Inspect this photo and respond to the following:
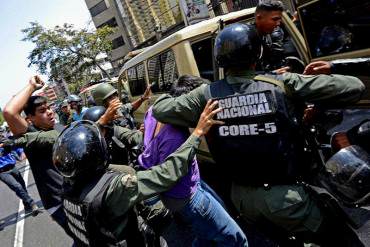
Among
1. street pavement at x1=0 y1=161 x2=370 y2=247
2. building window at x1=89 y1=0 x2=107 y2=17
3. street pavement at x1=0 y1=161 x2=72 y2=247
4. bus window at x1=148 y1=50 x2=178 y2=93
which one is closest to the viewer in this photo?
street pavement at x1=0 y1=161 x2=370 y2=247

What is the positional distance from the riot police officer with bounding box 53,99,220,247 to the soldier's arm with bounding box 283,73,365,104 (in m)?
0.41

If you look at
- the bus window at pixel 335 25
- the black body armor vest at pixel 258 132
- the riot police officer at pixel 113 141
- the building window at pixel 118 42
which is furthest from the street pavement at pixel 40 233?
the building window at pixel 118 42

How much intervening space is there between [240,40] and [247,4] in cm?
1510

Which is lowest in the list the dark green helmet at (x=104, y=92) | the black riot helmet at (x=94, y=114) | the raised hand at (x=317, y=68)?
the black riot helmet at (x=94, y=114)

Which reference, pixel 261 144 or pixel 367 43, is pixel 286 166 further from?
pixel 367 43

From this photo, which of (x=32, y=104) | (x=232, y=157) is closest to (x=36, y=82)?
(x=32, y=104)

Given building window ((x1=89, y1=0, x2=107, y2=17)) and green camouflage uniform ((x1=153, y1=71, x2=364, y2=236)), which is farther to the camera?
building window ((x1=89, y1=0, x2=107, y2=17))

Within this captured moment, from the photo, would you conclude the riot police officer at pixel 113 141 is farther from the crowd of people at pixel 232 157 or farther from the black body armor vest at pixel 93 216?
the black body armor vest at pixel 93 216

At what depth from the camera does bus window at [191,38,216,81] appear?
4.00 m

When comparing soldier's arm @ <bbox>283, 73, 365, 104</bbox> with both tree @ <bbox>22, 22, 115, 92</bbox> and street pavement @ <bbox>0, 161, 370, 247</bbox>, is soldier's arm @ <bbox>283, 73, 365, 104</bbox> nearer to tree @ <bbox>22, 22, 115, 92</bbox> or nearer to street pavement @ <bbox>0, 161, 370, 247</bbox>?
street pavement @ <bbox>0, 161, 370, 247</bbox>

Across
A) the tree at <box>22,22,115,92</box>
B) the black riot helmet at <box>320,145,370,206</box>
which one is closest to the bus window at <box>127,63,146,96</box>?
the black riot helmet at <box>320,145,370,206</box>

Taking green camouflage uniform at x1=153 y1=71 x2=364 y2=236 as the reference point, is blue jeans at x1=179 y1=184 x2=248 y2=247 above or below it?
below

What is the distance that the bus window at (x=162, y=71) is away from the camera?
439cm

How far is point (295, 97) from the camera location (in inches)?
64.9
